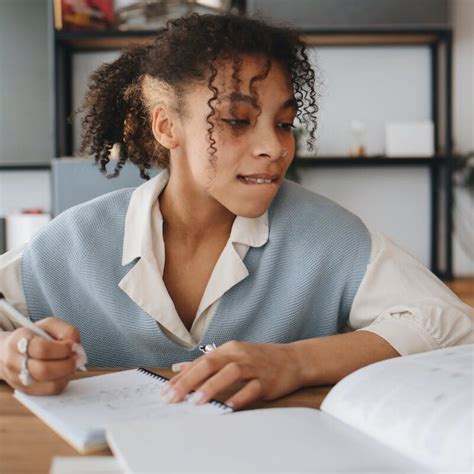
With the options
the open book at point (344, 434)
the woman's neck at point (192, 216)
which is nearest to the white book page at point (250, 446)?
the open book at point (344, 434)

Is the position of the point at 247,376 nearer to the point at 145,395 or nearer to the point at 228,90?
the point at 145,395

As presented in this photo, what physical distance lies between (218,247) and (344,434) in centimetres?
62

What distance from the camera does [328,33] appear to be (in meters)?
3.21

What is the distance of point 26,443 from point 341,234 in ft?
2.14

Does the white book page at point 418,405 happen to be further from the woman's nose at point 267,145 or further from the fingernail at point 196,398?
the woman's nose at point 267,145

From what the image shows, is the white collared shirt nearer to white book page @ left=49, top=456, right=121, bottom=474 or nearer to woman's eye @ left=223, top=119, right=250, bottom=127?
woman's eye @ left=223, top=119, right=250, bottom=127

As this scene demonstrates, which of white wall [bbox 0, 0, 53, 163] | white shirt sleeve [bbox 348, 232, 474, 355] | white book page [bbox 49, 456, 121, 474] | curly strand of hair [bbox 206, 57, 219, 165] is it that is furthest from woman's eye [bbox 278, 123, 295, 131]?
white wall [bbox 0, 0, 53, 163]

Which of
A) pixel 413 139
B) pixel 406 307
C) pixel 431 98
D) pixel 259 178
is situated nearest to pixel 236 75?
pixel 259 178

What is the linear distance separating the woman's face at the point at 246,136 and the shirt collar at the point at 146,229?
45 millimetres

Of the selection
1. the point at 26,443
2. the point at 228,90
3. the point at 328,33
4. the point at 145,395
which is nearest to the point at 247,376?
the point at 145,395

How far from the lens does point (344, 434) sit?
61 centimetres

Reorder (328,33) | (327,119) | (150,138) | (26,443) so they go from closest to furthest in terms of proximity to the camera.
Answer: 1. (26,443)
2. (150,138)
3. (328,33)
4. (327,119)

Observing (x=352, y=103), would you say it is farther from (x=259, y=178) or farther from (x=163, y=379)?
(x=163, y=379)

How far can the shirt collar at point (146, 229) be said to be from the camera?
1.12m
